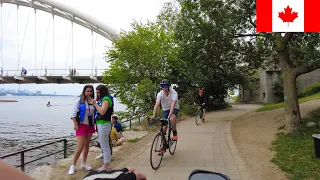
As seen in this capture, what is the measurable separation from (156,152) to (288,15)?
374 centimetres

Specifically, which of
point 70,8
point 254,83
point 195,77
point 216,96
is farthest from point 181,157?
point 70,8

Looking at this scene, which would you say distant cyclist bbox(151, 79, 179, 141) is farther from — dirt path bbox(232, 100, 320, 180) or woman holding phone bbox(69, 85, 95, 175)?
dirt path bbox(232, 100, 320, 180)

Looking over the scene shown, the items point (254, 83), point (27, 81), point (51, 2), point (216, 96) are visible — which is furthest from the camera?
point (51, 2)

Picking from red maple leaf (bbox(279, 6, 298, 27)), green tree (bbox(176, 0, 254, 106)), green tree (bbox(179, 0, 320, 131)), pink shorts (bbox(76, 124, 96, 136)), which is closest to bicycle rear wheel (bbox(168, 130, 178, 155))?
pink shorts (bbox(76, 124, 96, 136))

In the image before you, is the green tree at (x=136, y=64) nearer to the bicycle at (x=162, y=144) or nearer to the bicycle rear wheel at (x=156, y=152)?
the bicycle at (x=162, y=144)

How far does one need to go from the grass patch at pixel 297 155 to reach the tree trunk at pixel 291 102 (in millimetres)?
320

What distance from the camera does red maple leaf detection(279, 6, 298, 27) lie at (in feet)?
14.1

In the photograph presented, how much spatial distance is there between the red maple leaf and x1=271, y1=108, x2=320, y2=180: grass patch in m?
2.94

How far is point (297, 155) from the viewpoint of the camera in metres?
6.88

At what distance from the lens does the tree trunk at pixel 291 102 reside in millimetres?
9719

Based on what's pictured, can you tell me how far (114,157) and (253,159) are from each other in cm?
352

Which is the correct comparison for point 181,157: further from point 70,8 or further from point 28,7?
point 28,7

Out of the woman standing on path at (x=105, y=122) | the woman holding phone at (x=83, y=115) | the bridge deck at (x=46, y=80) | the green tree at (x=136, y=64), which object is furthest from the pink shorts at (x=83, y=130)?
the bridge deck at (x=46, y=80)

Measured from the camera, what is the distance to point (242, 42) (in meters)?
14.7
